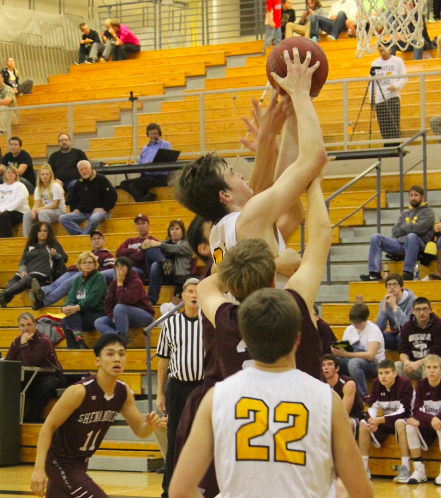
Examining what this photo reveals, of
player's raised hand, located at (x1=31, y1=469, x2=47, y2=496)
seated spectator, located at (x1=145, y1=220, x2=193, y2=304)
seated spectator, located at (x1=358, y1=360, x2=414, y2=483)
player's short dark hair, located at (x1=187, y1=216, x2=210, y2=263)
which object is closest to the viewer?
player's short dark hair, located at (x1=187, y1=216, x2=210, y2=263)

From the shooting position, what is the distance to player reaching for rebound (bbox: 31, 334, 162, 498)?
5020 millimetres

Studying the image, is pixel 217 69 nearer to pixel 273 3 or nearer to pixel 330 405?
pixel 273 3

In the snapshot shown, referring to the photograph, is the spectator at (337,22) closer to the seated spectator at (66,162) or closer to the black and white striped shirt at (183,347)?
the seated spectator at (66,162)

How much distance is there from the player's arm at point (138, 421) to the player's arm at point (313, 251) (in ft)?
7.37

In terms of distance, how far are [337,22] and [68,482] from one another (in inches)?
509

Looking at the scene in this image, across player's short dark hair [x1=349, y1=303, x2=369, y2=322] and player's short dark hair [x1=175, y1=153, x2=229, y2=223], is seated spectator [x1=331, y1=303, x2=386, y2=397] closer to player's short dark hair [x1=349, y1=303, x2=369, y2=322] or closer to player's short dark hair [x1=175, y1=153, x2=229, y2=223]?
player's short dark hair [x1=349, y1=303, x2=369, y2=322]

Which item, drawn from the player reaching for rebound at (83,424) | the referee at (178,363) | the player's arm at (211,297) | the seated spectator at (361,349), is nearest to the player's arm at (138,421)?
the player reaching for rebound at (83,424)

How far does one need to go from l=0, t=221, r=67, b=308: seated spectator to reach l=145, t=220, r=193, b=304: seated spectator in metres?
1.31

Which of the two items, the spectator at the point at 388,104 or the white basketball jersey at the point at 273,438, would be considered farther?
the spectator at the point at 388,104

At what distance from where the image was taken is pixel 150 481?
27.4 feet

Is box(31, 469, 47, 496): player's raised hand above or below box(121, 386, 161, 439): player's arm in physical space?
below

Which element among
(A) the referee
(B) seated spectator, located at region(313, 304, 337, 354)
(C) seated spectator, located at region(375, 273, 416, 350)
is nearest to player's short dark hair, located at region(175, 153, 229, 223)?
(A) the referee

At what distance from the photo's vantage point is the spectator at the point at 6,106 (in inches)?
571

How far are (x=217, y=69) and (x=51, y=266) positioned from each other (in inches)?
249
